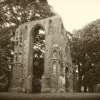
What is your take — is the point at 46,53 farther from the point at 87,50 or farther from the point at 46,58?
the point at 87,50

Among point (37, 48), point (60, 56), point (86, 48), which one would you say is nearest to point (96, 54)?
point (86, 48)

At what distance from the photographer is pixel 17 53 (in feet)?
82.9

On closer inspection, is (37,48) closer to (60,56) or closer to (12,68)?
(12,68)

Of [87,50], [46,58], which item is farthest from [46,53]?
[87,50]

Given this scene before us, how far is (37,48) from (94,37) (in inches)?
297

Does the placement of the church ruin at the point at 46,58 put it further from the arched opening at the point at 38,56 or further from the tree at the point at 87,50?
the tree at the point at 87,50

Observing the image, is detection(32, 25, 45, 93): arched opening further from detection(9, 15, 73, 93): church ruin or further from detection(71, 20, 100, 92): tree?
detection(71, 20, 100, 92): tree

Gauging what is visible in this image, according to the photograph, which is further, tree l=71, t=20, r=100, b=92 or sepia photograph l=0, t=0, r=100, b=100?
tree l=71, t=20, r=100, b=92

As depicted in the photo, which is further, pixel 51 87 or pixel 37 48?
pixel 37 48

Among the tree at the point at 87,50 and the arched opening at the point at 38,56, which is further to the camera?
the tree at the point at 87,50

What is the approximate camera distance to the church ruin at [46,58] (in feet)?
72.9

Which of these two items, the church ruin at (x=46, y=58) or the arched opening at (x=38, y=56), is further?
the arched opening at (x=38, y=56)

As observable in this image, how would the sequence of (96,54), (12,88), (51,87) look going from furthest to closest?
(96,54) < (12,88) < (51,87)

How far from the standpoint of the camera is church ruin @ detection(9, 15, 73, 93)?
22.2m
